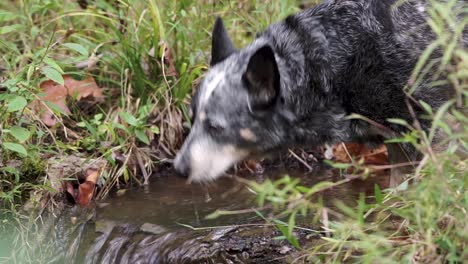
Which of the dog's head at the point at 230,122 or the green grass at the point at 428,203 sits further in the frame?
the dog's head at the point at 230,122

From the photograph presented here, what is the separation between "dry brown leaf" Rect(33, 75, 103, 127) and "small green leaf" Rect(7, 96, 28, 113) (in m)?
0.59

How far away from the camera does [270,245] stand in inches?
155

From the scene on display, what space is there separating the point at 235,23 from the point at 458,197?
3.46 m

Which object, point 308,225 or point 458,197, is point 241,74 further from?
point 458,197

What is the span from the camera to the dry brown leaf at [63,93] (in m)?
5.20

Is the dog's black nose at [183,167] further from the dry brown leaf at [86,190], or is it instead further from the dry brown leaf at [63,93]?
the dry brown leaf at [63,93]

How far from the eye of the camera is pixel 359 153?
18.4 ft

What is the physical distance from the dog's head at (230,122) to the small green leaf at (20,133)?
99 centimetres

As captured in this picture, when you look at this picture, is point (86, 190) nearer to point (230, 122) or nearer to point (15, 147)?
point (15, 147)

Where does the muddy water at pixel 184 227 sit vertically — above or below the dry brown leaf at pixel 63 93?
below

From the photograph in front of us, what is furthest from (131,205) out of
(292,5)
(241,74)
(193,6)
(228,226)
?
(292,5)

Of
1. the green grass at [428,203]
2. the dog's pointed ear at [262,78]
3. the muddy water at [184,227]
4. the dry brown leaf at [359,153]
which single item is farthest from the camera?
the dry brown leaf at [359,153]

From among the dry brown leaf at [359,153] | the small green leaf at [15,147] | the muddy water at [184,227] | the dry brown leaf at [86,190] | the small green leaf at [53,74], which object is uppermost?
the small green leaf at [53,74]

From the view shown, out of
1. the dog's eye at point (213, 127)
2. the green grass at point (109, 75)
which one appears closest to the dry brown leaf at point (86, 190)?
the green grass at point (109, 75)
